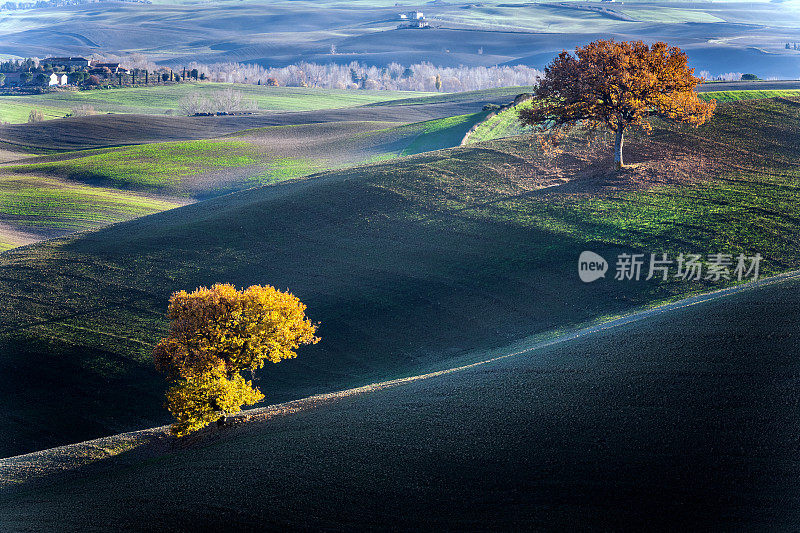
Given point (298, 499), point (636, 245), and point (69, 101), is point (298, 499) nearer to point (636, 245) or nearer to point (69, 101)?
point (636, 245)

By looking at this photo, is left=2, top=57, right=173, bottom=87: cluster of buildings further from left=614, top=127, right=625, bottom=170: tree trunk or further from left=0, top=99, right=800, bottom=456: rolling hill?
left=614, top=127, right=625, bottom=170: tree trunk

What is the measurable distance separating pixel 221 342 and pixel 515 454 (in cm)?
1276

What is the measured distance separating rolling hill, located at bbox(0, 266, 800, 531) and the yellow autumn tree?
4.53 feet

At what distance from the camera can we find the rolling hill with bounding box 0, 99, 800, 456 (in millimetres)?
32156

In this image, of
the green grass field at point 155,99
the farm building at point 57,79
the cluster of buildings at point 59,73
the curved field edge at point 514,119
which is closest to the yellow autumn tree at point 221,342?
the curved field edge at point 514,119

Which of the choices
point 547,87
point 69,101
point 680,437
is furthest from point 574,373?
point 69,101

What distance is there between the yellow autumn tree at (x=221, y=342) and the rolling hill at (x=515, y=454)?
1.38m

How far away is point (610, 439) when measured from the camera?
63.3 ft

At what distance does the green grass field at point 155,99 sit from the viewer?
143000 millimetres

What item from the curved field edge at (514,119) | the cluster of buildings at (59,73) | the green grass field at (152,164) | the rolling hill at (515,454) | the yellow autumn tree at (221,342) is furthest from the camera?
the cluster of buildings at (59,73)

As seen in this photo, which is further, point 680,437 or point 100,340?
point 100,340

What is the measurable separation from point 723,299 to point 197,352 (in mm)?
21409

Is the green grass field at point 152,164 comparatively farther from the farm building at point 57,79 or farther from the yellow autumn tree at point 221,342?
the farm building at point 57,79

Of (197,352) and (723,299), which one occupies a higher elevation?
(723,299)
